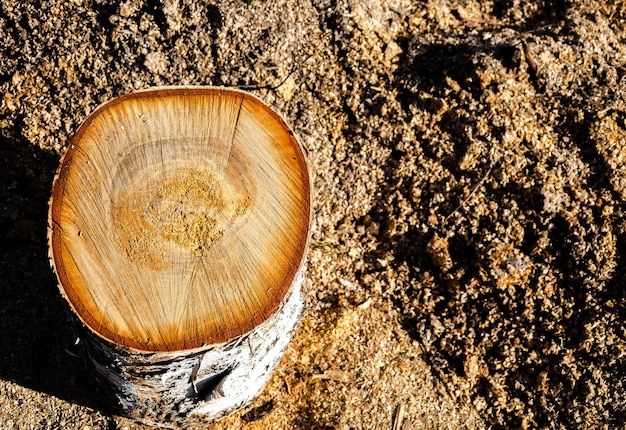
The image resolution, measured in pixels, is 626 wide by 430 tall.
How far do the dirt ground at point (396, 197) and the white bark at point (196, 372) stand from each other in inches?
9.3

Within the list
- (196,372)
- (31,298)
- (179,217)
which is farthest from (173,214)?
(31,298)

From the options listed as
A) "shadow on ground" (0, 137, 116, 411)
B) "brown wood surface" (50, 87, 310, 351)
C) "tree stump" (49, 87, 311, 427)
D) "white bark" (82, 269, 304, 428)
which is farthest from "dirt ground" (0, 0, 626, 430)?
"brown wood surface" (50, 87, 310, 351)

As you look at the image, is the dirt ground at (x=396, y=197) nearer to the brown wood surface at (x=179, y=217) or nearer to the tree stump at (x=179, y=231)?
the tree stump at (x=179, y=231)

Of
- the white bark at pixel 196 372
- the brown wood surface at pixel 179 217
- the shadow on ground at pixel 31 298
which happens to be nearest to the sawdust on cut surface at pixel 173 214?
the brown wood surface at pixel 179 217

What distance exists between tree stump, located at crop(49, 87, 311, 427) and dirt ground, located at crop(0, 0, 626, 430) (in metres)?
0.69

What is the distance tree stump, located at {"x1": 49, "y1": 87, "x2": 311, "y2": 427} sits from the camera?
5.44 ft

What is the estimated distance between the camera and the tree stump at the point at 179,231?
5.44 ft

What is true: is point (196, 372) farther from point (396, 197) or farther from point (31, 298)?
point (396, 197)

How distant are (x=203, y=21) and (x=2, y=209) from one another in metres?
1.21

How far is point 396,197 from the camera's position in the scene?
103 inches

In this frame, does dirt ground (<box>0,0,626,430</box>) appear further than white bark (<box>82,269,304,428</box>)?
Yes

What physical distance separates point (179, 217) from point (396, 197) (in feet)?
3.89

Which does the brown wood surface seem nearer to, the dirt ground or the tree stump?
the tree stump

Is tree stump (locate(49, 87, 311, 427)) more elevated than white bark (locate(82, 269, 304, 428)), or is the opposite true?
tree stump (locate(49, 87, 311, 427))
